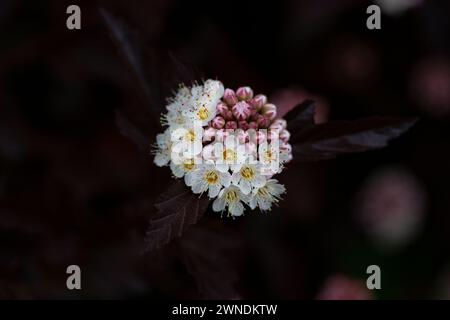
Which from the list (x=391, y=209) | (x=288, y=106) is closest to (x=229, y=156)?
(x=288, y=106)

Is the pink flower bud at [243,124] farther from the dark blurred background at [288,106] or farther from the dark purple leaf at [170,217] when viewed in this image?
the dark blurred background at [288,106]

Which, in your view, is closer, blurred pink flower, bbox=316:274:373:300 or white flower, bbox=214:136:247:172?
white flower, bbox=214:136:247:172

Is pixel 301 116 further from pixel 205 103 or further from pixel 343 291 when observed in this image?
pixel 343 291

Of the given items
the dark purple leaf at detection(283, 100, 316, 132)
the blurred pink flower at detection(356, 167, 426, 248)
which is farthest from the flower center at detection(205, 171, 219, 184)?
the blurred pink flower at detection(356, 167, 426, 248)

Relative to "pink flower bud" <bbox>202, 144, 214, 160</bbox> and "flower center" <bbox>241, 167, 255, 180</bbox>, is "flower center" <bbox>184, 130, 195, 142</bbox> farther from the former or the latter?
"flower center" <bbox>241, 167, 255, 180</bbox>

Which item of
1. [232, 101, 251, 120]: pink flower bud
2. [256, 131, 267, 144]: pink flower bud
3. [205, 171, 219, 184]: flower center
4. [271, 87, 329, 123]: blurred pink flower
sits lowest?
[205, 171, 219, 184]: flower center

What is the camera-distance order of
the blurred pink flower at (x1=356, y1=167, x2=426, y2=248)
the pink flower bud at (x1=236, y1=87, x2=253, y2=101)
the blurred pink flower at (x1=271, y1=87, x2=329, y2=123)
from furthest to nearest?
the blurred pink flower at (x1=356, y1=167, x2=426, y2=248) < the blurred pink flower at (x1=271, y1=87, x2=329, y2=123) < the pink flower bud at (x1=236, y1=87, x2=253, y2=101)
